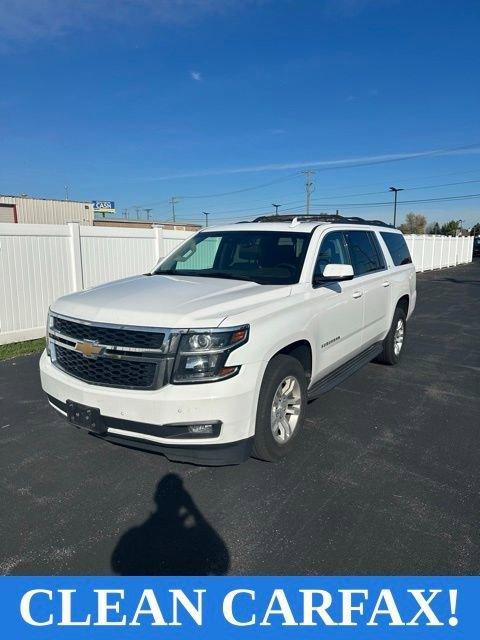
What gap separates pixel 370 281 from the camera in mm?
5355

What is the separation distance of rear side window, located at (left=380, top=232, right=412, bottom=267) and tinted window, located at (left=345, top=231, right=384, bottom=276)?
0.51 m

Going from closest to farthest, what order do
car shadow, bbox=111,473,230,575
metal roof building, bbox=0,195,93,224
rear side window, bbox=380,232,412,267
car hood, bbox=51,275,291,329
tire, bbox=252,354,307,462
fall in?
car shadow, bbox=111,473,230,575, car hood, bbox=51,275,291,329, tire, bbox=252,354,307,462, rear side window, bbox=380,232,412,267, metal roof building, bbox=0,195,93,224

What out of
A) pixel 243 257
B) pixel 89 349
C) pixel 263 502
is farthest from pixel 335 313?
pixel 89 349

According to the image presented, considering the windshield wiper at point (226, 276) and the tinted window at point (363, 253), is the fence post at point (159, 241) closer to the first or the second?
the tinted window at point (363, 253)

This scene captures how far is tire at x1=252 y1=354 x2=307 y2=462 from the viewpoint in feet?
10.8

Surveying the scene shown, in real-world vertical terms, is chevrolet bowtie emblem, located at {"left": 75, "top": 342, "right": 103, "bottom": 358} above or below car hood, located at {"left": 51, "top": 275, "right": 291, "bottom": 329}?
below

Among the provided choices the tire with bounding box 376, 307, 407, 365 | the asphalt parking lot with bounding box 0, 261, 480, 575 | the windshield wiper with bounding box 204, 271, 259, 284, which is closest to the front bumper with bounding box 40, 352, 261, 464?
the asphalt parking lot with bounding box 0, 261, 480, 575

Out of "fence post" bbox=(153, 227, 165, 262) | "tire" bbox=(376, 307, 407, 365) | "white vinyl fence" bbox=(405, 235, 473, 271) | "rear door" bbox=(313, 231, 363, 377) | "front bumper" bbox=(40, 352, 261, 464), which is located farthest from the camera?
"white vinyl fence" bbox=(405, 235, 473, 271)

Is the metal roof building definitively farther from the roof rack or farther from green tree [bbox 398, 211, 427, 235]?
green tree [bbox 398, 211, 427, 235]

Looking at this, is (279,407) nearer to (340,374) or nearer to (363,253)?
(340,374)

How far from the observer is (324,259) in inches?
176

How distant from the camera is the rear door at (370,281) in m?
5.14

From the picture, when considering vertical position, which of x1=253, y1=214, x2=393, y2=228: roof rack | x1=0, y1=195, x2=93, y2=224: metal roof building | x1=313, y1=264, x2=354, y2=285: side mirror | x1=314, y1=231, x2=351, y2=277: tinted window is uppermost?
x1=0, y1=195, x2=93, y2=224: metal roof building

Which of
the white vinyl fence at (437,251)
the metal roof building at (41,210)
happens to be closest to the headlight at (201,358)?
the white vinyl fence at (437,251)
